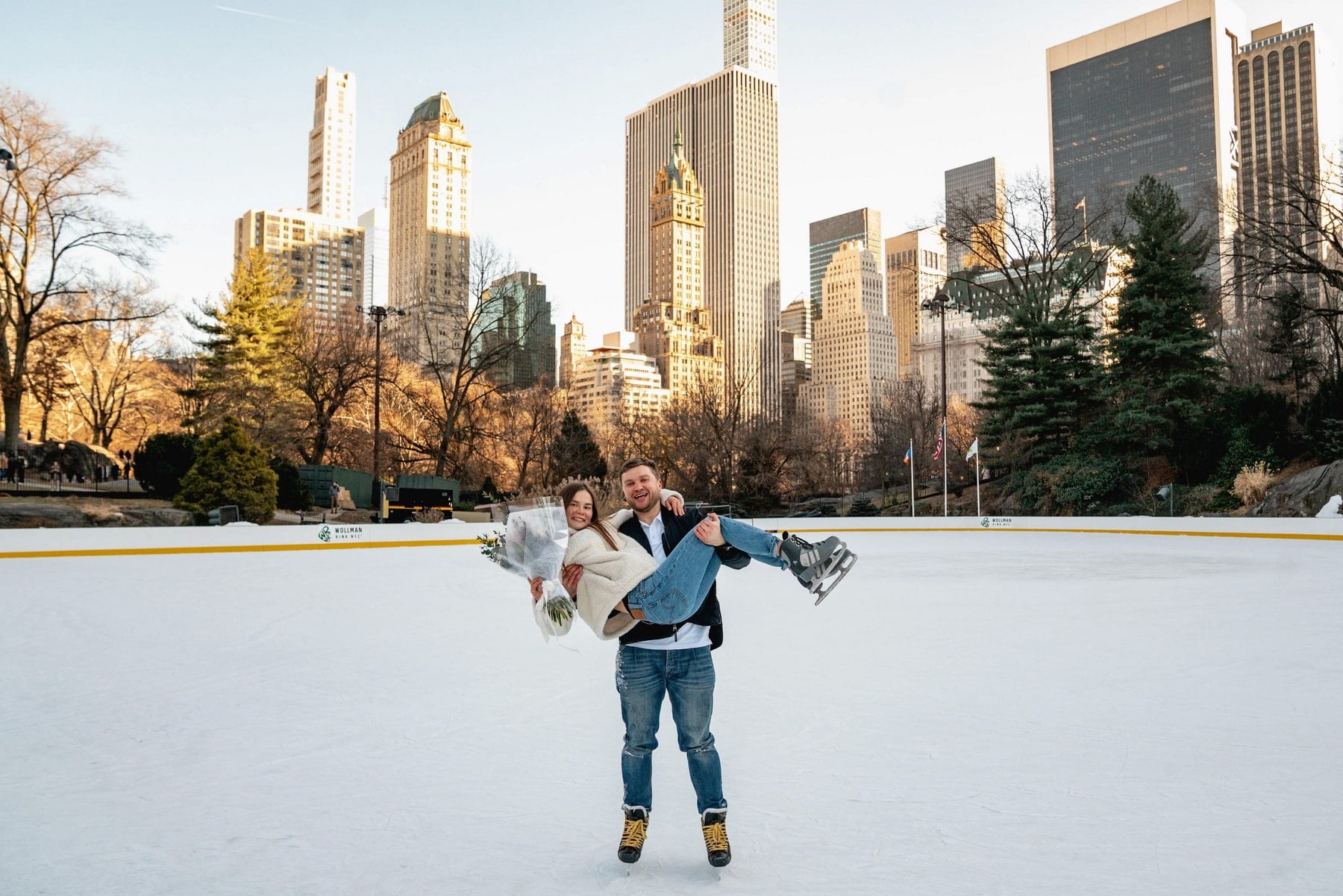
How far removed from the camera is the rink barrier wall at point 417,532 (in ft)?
53.2

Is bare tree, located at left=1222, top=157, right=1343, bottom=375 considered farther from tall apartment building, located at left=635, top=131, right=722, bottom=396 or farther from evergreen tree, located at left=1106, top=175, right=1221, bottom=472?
tall apartment building, located at left=635, top=131, right=722, bottom=396

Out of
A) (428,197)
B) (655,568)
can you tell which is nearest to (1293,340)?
(655,568)

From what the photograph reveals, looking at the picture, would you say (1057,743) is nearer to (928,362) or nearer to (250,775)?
(250,775)

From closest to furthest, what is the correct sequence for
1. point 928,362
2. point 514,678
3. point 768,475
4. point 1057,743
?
point 1057,743, point 514,678, point 768,475, point 928,362

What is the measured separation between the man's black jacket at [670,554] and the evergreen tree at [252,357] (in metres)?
34.8

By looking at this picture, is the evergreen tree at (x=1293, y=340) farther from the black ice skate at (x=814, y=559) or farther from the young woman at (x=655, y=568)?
the young woman at (x=655, y=568)

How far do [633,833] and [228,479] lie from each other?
20579 mm

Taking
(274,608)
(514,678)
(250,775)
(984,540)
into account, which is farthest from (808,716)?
(984,540)

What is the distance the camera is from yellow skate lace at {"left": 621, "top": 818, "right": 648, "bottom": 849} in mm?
3129

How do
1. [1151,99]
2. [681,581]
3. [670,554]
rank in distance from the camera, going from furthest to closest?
[1151,99], [670,554], [681,581]

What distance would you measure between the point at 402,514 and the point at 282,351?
16.5 meters

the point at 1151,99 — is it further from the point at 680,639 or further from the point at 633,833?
the point at 633,833

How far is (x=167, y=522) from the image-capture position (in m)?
20.2

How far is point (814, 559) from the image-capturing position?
2.95m
